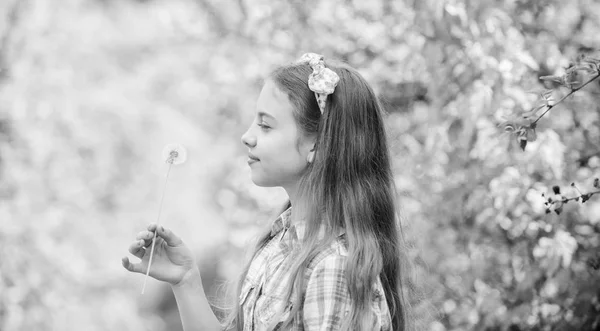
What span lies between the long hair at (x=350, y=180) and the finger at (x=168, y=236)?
0.17 m

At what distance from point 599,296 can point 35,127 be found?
242cm

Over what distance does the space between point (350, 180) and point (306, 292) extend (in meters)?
0.26

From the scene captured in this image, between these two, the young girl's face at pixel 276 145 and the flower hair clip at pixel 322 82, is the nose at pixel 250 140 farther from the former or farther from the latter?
the flower hair clip at pixel 322 82

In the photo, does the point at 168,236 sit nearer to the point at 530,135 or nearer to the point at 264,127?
the point at 264,127

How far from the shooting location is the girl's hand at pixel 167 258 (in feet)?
4.51

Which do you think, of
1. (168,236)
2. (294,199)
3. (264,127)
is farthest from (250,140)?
(168,236)

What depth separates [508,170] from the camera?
6.80ft

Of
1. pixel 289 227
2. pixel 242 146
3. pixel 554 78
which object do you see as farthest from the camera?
pixel 242 146

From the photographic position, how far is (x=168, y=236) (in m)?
1.39

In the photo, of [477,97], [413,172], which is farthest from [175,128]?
[477,97]

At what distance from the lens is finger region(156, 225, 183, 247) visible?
138 centimetres

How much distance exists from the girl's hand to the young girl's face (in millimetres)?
216

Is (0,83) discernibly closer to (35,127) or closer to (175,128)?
(35,127)

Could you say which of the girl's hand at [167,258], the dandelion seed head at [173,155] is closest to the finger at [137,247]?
the girl's hand at [167,258]
